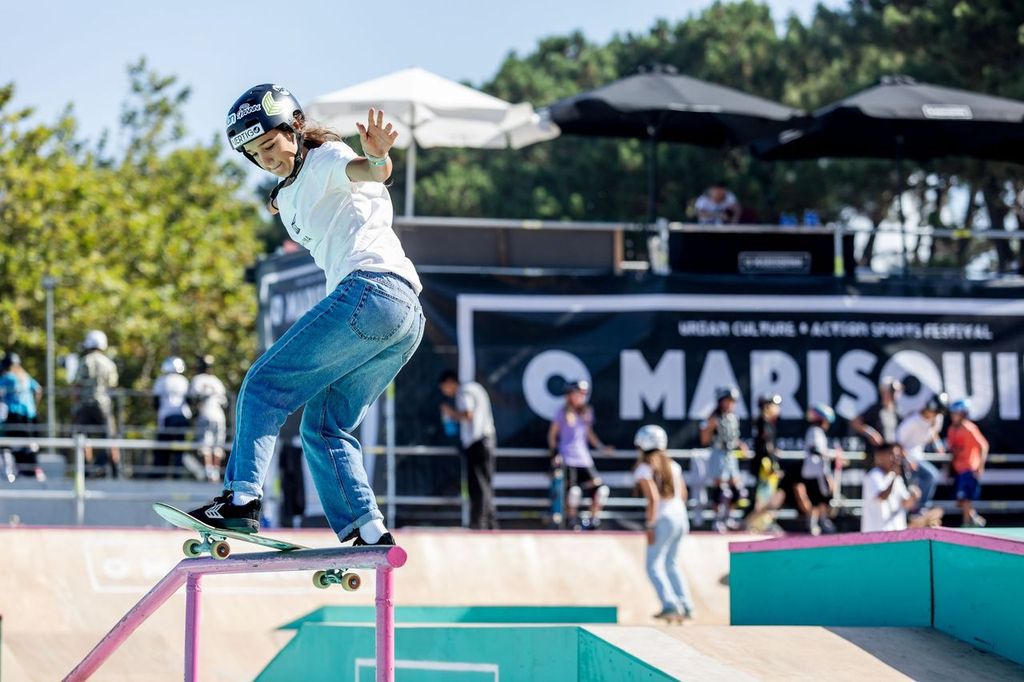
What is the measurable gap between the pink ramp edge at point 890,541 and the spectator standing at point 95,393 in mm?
10383

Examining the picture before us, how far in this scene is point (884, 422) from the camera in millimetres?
15016

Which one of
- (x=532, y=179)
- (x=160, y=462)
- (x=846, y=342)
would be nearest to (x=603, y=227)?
(x=846, y=342)

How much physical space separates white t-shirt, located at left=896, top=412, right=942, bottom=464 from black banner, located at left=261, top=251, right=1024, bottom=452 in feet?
3.02

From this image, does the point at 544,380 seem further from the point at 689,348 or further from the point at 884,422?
the point at 884,422

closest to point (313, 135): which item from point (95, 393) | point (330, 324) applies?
point (330, 324)

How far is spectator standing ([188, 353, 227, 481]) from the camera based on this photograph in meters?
16.0

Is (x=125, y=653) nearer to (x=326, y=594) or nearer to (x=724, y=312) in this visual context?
(x=326, y=594)

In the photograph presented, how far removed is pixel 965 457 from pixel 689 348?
307 centimetres

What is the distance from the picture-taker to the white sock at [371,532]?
496cm

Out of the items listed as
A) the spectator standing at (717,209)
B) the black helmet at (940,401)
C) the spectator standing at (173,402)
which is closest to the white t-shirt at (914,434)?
the black helmet at (940,401)

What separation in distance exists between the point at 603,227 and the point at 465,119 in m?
2.08

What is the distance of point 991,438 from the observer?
15711mm

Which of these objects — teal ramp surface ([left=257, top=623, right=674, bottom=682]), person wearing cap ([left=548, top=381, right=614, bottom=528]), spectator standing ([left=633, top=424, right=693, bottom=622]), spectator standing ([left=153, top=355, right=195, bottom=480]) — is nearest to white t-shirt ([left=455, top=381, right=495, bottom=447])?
person wearing cap ([left=548, top=381, right=614, bottom=528])

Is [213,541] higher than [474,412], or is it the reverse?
[474,412]
